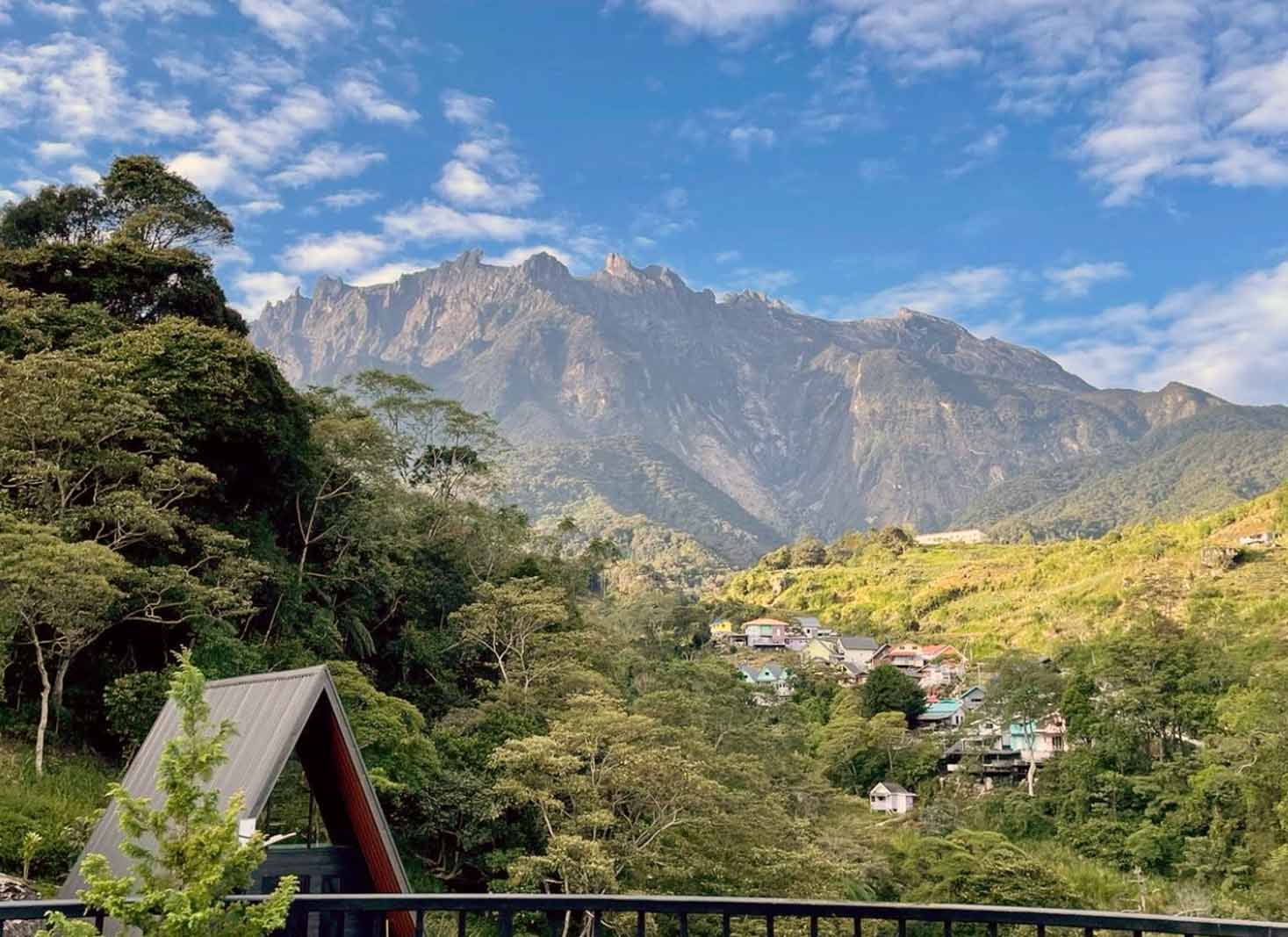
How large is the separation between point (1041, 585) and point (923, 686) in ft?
61.2

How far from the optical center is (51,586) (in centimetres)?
1216

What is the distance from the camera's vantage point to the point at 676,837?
1766cm

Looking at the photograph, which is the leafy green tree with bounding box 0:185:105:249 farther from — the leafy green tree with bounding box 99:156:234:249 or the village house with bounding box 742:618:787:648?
the village house with bounding box 742:618:787:648

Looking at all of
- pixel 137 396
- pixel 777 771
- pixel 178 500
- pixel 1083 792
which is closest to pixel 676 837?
pixel 777 771

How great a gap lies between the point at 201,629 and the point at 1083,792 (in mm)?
26620

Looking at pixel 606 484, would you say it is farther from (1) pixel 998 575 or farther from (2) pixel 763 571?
(1) pixel 998 575

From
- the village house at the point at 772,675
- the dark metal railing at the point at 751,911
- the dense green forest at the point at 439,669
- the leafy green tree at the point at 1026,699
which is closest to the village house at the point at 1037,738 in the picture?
the leafy green tree at the point at 1026,699

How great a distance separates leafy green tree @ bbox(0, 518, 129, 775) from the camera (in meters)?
12.1

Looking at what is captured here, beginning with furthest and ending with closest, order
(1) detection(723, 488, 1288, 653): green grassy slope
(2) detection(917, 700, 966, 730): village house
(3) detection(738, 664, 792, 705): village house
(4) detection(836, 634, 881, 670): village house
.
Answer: (4) detection(836, 634, 881, 670): village house → (1) detection(723, 488, 1288, 653): green grassy slope → (3) detection(738, 664, 792, 705): village house → (2) detection(917, 700, 966, 730): village house

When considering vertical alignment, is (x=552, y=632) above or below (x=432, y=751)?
above

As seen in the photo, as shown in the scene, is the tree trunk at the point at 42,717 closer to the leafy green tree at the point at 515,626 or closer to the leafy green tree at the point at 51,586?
the leafy green tree at the point at 51,586

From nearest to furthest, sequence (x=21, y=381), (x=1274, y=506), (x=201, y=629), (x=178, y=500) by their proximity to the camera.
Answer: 1. (x=21, y=381)
2. (x=201, y=629)
3. (x=178, y=500)
4. (x=1274, y=506)

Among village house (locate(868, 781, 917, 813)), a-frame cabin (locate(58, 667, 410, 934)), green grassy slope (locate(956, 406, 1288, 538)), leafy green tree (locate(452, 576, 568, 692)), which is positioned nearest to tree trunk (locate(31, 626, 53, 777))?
a-frame cabin (locate(58, 667, 410, 934))

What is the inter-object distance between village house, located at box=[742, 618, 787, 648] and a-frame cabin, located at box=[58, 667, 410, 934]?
57.9 meters
